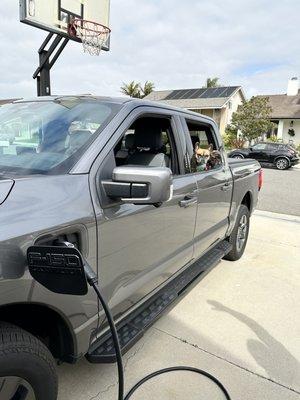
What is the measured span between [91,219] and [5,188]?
47 centimetres

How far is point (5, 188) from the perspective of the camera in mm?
1707

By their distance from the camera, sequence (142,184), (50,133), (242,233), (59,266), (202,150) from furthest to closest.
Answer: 1. (242,233)
2. (202,150)
3. (50,133)
4. (142,184)
5. (59,266)

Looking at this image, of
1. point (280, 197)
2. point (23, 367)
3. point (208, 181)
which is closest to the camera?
point (23, 367)

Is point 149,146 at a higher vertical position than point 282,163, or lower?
higher

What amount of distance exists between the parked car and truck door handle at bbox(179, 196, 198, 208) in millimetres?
17966

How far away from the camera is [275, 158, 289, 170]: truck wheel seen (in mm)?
20125

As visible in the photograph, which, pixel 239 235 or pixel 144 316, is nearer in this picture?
pixel 144 316

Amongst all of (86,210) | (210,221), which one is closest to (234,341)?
(210,221)

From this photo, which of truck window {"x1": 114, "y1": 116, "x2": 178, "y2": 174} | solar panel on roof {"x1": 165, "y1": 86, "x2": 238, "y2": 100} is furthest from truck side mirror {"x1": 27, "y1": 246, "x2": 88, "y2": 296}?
solar panel on roof {"x1": 165, "y1": 86, "x2": 238, "y2": 100}

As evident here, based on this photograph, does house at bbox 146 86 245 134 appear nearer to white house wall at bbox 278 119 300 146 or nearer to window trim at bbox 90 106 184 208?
white house wall at bbox 278 119 300 146

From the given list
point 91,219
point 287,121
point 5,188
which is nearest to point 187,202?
point 91,219

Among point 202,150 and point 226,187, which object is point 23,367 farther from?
point 226,187

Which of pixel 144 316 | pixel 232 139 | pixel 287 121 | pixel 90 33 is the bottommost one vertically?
pixel 232 139

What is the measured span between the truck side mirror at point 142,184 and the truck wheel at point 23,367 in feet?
2.73
